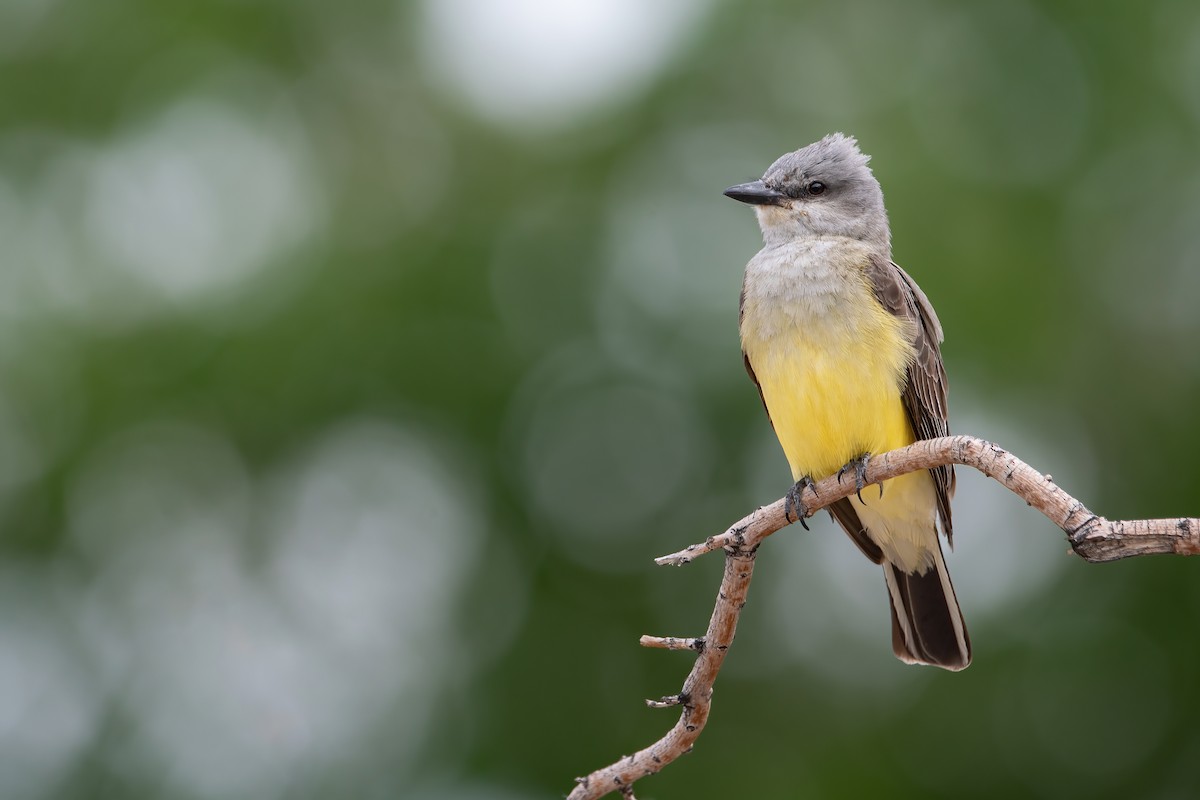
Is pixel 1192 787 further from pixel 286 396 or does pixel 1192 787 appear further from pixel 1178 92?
pixel 286 396

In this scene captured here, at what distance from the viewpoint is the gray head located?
4.44m

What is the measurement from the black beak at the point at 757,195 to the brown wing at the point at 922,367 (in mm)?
463

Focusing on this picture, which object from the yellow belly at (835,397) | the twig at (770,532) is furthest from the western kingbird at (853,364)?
the twig at (770,532)

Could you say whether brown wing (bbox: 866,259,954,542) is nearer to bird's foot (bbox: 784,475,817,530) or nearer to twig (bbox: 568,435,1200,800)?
bird's foot (bbox: 784,475,817,530)

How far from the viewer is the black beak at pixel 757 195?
14.6 feet

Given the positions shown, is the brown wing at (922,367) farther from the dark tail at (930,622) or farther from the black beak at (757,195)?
the black beak at (757,195)

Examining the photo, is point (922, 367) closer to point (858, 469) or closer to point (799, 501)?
point (858, 469)

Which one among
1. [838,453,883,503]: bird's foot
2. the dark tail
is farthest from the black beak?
the dark tail

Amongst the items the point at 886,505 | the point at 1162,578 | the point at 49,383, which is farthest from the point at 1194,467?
the point at 49,383

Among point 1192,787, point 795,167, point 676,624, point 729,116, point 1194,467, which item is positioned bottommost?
point 1192,787

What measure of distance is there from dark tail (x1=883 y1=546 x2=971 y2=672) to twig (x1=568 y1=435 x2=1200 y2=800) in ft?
3.83

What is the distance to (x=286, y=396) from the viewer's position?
754cm

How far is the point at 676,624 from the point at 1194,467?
303cm

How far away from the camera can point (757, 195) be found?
4.46 metres
